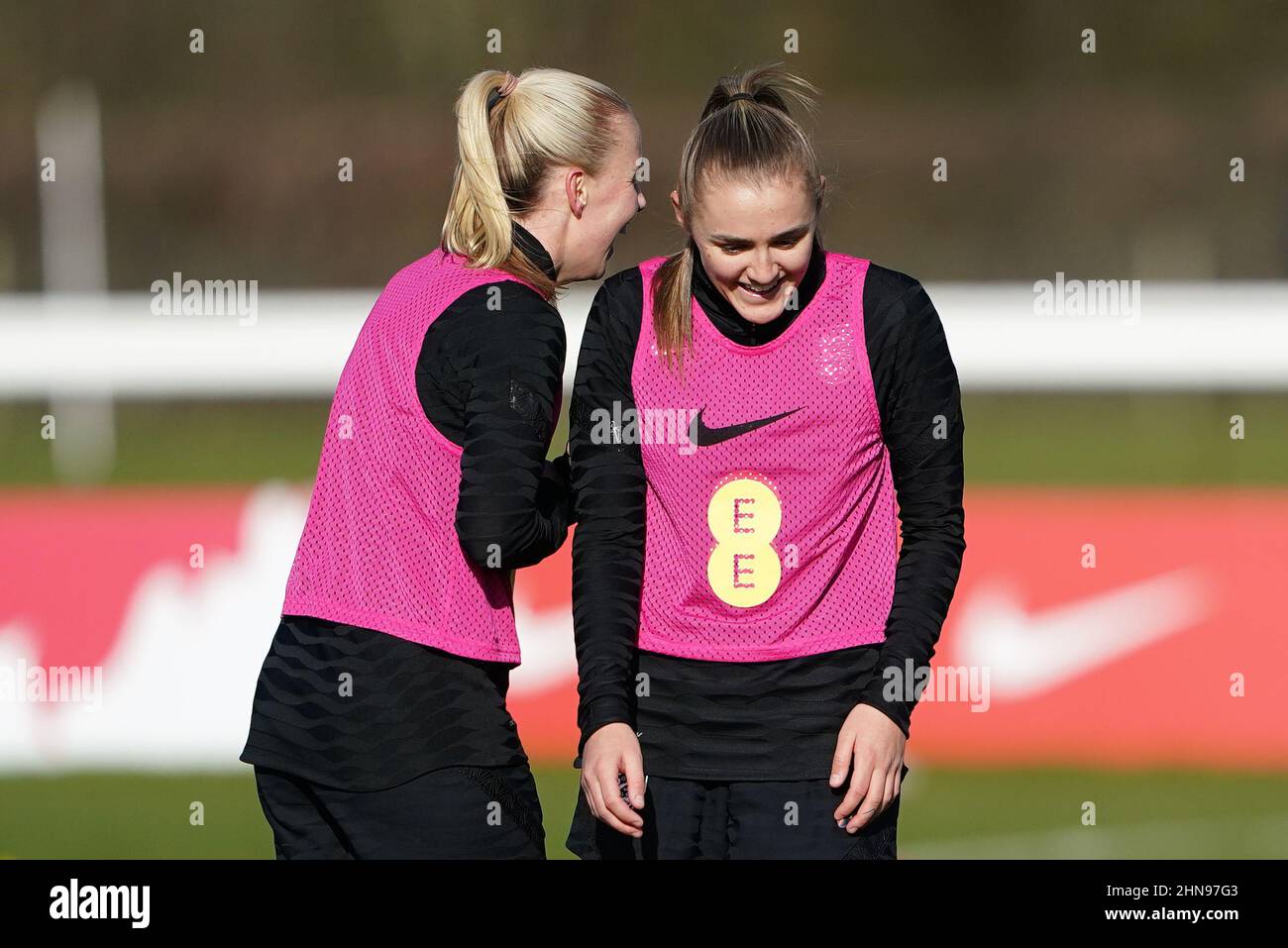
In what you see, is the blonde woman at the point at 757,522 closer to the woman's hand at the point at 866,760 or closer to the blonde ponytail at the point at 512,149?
the woman's hand at the point at 866,760

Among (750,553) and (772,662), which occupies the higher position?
(750,553)

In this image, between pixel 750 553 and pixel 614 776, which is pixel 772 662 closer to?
pixel 750 553

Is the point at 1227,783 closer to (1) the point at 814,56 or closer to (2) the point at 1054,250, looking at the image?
(2) the point at 1054,250

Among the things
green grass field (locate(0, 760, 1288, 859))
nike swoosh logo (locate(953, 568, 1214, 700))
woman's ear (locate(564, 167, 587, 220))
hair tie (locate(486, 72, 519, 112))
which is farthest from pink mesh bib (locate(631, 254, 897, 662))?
nike swoosh logo (locate(953, 568, 1214, 700))

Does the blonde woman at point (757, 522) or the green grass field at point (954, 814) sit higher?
the blonde woman at point (757, 522)

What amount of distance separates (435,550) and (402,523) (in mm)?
59

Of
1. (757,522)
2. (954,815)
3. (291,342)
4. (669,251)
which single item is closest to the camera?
(757,522)

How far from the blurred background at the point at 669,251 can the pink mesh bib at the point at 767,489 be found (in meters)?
0.26

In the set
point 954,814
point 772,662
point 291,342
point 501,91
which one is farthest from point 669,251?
point 291,342

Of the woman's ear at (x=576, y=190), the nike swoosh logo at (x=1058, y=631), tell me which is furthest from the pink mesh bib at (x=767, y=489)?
the nike swoosh logo at (x=1058, y=631)

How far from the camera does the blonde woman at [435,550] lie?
2080mm

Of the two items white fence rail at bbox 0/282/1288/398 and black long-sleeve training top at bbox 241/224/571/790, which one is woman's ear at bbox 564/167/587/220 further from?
white fence rail at bbox 0/282/1288/398

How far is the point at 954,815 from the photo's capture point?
15.0 feet
